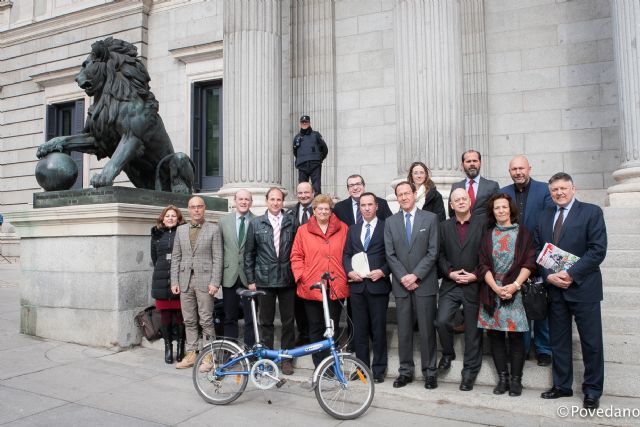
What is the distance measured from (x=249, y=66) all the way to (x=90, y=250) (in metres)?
5.07

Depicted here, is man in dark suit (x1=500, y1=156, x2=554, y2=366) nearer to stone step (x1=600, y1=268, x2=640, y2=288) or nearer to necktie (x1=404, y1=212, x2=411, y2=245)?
necktie (x1=404, y1=212, x2=411, y2=245)

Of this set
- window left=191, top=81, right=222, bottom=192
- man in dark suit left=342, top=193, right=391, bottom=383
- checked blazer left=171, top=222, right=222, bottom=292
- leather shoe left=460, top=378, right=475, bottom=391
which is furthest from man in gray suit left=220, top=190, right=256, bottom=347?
window left=191, top=81, right=222, bottom=192

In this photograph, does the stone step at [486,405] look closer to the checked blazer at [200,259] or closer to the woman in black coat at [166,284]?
the checked blazer at [200,259]

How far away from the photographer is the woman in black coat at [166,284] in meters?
6.34

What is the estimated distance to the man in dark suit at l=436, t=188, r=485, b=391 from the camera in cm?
502

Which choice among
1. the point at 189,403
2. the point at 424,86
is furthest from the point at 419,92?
the point at 189,403

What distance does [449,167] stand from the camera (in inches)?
349

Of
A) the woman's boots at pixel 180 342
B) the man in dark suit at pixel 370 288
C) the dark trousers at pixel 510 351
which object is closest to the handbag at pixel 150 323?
the woman's boots at pixel 180 342

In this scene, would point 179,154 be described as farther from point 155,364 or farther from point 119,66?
point 155,364

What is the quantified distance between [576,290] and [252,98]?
7475 mm

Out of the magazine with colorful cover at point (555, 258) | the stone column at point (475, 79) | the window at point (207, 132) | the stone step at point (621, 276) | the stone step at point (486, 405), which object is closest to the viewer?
the stone step at point (486, 405)

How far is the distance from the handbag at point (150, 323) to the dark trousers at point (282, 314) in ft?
6.23

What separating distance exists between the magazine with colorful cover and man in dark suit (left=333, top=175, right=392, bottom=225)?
1.97 m

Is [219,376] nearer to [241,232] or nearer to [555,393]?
[241,232]
